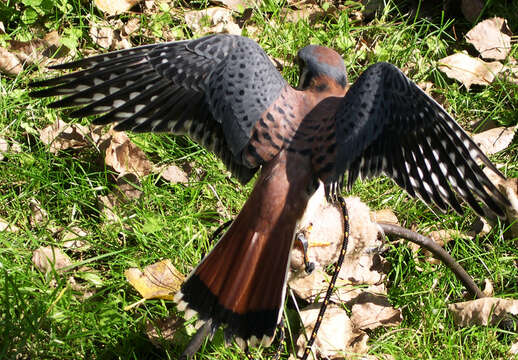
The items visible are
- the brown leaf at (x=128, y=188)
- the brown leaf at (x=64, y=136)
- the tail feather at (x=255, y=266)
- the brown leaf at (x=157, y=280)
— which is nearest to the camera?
the tail feather at (x=255, y=266)

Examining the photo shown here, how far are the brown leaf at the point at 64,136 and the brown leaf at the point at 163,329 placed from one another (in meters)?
1.13

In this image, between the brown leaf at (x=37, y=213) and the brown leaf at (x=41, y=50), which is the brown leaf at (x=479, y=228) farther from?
the brown leaf at (x=41, y=50)

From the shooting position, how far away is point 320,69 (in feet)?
9.05

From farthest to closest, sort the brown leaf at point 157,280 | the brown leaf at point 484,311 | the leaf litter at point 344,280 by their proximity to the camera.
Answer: the brown leaf at point 484,311, the brown leaf at point 157,280, the leaf litter at point 344,280

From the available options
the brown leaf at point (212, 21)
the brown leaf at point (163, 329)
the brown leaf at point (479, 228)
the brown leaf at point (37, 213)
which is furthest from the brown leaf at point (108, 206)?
the brown leaf at point (479, 228)

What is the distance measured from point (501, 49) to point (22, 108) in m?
2.90

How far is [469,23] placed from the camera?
170 inches

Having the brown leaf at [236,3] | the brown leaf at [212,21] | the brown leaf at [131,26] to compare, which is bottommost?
the brown leaf at [131,26]

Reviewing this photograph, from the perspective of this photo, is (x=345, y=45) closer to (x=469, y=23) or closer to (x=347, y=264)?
(x=469, y=23)

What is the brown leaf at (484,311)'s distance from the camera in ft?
9.71

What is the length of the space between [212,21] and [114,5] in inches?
24.2

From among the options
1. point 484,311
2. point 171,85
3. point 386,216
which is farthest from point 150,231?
point 484,311

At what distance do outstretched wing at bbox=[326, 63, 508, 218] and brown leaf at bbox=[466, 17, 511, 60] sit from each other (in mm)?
1833

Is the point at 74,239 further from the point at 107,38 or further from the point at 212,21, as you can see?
the point at 212,21
